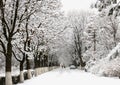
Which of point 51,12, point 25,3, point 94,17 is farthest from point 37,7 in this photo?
point 94,17

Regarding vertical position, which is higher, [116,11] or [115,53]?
[116,11]

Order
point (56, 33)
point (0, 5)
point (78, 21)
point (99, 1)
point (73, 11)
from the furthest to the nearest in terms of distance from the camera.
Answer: point (73, 11) → point (78, 21) → point (56, 33) → point (0, 5) → point (99, 1)

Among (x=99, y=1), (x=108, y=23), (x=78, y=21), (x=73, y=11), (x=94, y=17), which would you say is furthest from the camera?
(x=73, y=11)

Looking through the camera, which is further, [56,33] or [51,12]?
[56,33]

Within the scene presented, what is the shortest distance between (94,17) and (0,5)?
5089 cm

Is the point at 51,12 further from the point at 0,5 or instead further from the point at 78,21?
the point at 78,21

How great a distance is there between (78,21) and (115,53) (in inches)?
2810

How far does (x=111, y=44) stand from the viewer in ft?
192

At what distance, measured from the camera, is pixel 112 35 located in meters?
57.1

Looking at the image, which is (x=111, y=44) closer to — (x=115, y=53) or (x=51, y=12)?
(x=51, y=12)

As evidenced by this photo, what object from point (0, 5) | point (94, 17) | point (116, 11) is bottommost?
point (116, 11)

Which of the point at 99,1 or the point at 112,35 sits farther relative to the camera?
the point at 112,35

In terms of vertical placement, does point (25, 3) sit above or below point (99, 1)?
above

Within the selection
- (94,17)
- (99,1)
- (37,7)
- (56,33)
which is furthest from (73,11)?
(99,1)
